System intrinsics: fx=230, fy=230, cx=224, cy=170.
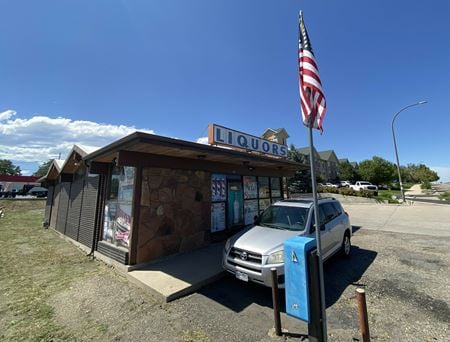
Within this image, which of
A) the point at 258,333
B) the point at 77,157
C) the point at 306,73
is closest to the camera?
the point at 306,73

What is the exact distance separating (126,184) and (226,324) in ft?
16.0

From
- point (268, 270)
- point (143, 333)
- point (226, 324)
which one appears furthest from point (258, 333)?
point (143, 333)

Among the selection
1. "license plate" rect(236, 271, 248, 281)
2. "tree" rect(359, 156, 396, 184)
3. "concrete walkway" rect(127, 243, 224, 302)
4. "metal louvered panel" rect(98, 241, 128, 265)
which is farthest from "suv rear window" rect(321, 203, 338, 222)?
"tree" rect(359, 156, 396, 184)

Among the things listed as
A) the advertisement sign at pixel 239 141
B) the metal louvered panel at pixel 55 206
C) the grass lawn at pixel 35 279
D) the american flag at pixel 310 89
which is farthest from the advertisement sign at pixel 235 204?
the metal louvered panel at pixel 55 206

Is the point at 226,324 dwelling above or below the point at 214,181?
below

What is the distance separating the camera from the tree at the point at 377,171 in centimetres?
5225

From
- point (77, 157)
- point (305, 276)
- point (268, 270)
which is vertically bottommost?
point (268, 270)

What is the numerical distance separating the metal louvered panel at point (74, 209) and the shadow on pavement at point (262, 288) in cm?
748

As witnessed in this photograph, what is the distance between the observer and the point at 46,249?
349 inches

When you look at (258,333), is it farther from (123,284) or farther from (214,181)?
(214,181)

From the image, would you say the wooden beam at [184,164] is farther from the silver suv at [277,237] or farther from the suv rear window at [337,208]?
the suv rear window at [337,208]

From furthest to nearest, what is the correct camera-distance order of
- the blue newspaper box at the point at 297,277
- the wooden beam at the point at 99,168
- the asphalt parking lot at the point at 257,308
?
the wooden beam at the point at 99,168
the asphalt parking lot at the point at 257,308
the blue newspaper box at the point at 297,277

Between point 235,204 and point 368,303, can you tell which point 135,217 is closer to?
point 235,204

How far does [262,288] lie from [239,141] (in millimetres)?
4969
